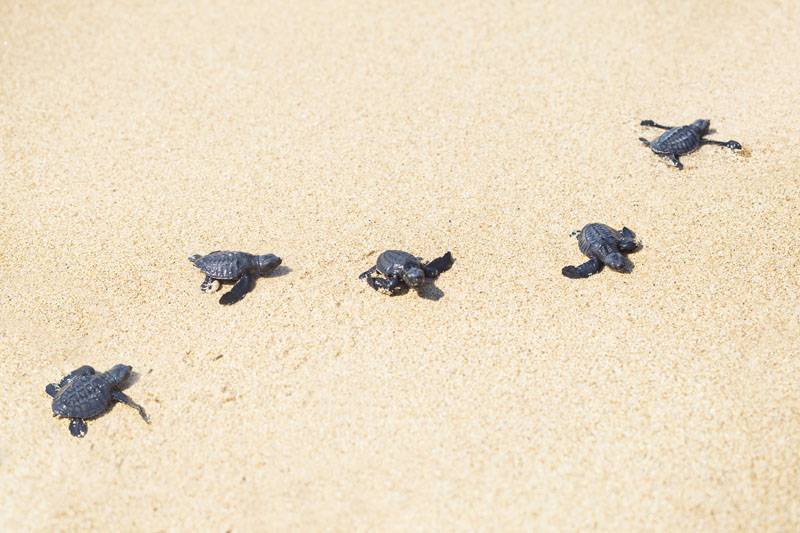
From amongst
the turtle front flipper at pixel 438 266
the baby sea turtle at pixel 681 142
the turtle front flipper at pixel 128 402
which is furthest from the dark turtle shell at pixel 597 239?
the turtle front flipper at pixel 128 402

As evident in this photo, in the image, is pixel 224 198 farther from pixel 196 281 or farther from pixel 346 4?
pixel 346 4

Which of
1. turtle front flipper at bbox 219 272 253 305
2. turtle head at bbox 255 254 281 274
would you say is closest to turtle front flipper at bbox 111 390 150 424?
turtle front flipper at bbox 219 272 253 305

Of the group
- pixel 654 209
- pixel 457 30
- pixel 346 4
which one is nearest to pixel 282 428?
pixel 654 209

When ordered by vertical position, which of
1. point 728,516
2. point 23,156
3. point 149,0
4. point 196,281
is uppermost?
point 149,0

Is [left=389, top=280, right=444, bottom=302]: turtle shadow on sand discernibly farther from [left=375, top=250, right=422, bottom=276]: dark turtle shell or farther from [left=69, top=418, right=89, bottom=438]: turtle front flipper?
[left=69, top=418, right=89, bottom=438]: turtle front flipper

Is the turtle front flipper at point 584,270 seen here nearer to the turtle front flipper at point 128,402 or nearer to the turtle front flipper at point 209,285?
the turtle front flipper at point 209,285

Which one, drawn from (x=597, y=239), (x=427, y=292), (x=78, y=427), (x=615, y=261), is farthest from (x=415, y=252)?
(x=78, y=427)

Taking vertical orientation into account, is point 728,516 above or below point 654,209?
below
